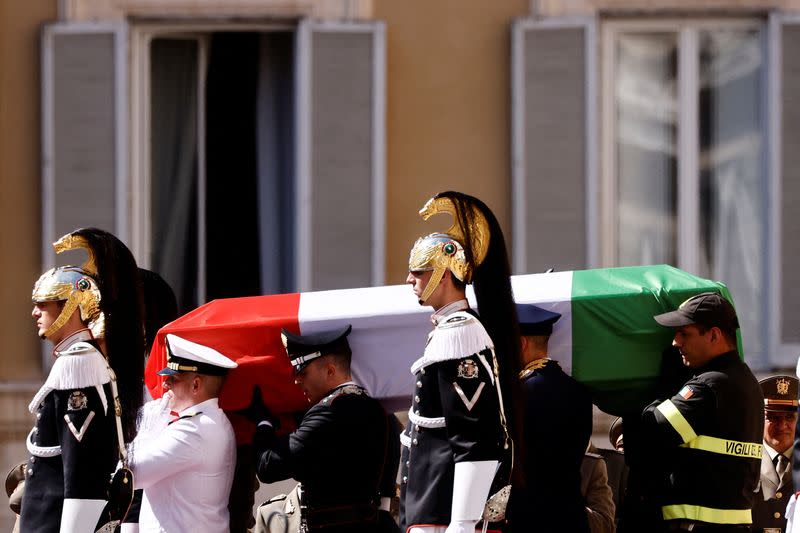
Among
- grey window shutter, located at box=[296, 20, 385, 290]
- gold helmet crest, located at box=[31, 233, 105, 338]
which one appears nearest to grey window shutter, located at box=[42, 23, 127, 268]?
grey window shutter, located at box=[296, 20, 385, 290]

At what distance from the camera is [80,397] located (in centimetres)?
655

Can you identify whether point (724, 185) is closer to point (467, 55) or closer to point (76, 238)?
point (467, 55)

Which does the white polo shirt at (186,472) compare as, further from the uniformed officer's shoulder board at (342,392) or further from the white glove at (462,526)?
the white glove at (462,526)

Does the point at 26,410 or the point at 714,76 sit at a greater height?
the point at 714,76

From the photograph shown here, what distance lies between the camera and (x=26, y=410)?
10.5 meters

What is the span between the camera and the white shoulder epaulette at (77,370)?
6.57m

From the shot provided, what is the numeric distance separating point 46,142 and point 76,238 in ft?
12.2

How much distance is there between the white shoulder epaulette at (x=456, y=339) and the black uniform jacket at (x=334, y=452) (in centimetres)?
53

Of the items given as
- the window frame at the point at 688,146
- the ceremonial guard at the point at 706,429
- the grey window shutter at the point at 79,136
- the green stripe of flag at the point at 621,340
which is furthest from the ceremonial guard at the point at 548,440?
the grey window shutter at the point at 79,136

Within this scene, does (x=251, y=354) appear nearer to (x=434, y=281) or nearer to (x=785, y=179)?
(x=434, y=281)

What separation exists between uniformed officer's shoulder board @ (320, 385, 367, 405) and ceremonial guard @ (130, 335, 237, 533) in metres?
0.43

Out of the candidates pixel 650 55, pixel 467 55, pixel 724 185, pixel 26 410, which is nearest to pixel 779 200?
pixel 724 185

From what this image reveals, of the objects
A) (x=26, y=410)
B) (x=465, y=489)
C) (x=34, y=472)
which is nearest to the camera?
(x=465, y=489)

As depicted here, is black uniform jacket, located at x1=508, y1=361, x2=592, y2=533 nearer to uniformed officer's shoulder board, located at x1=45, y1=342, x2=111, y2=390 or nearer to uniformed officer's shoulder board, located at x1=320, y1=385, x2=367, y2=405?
uniformed officer's shoulder board, located at x1=320, y1=385, x2=367, y2=405
